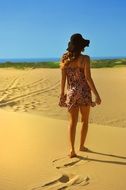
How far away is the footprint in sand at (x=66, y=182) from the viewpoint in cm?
548

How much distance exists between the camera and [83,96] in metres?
6.82

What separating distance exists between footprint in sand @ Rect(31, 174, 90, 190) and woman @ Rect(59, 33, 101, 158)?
3.12 feet

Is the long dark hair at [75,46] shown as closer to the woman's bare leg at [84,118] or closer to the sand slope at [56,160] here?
the woman's bare leg at [84,118]

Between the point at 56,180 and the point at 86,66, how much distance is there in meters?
1.65

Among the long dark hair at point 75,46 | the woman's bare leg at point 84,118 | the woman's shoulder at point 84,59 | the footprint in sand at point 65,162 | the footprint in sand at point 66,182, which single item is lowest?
the footprint in sand at point 66,182

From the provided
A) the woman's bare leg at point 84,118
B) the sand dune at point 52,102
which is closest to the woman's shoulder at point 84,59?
the woman's bare leg at point 84,118

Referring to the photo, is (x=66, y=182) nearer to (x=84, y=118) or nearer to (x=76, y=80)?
(x=84, y=118)

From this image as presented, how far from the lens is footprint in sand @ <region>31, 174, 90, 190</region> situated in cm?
548

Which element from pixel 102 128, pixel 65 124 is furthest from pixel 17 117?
pixel 102 128

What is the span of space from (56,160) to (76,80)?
1.09 m

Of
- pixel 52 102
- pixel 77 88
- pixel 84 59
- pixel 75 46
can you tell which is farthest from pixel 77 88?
pixel 52 102

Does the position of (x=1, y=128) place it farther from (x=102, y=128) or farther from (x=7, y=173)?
(x=7, y=173)

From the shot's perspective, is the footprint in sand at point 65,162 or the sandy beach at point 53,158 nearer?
the sandy beach at point 53,158

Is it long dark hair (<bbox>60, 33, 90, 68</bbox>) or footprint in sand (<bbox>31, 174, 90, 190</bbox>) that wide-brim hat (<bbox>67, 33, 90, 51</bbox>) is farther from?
footprint in sand (<bbox>31, 174, 90, 190</bbox>)
